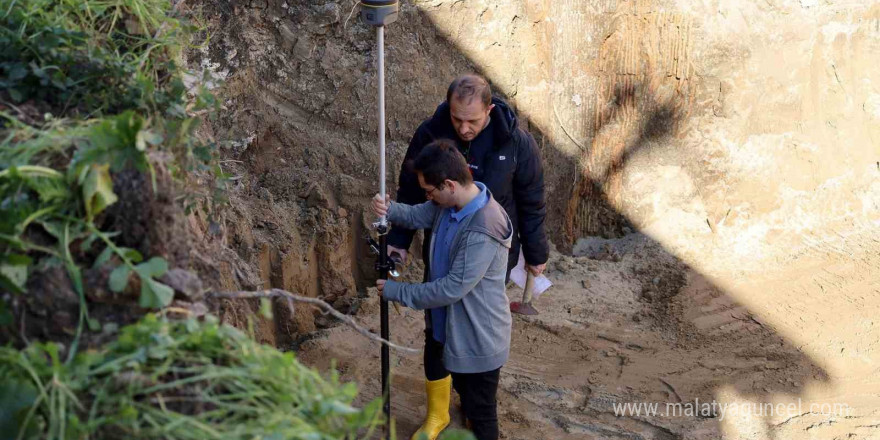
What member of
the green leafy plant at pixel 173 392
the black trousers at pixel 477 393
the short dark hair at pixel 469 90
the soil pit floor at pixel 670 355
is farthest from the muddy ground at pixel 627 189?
the green leafy plant at pixel 173 392

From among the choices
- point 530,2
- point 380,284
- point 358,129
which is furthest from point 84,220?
point 530,2

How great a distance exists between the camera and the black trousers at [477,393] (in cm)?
340

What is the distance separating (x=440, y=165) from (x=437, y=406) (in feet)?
4.53

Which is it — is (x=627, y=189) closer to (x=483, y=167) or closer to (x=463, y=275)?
(x=483, y=167)

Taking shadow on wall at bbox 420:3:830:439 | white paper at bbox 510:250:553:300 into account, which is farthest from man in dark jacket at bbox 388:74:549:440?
shadow on wall at bbox 420:3:830:439

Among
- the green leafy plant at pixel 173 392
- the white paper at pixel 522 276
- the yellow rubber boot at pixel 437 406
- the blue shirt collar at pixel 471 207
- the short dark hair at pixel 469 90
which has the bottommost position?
the yellow rubber boot at pixel 437 406

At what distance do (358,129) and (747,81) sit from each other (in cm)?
313

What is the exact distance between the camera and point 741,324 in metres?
5.12

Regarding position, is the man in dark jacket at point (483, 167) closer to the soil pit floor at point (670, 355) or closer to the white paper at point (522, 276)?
the white paper at point (522, 276)

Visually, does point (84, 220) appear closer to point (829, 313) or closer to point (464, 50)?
point (464, 50)

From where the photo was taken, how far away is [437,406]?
3.78 meters

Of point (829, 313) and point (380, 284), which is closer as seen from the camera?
point (380, 284)

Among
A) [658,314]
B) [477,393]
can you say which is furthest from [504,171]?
[658,314]

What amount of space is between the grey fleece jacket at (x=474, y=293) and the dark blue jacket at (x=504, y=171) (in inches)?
14.9
